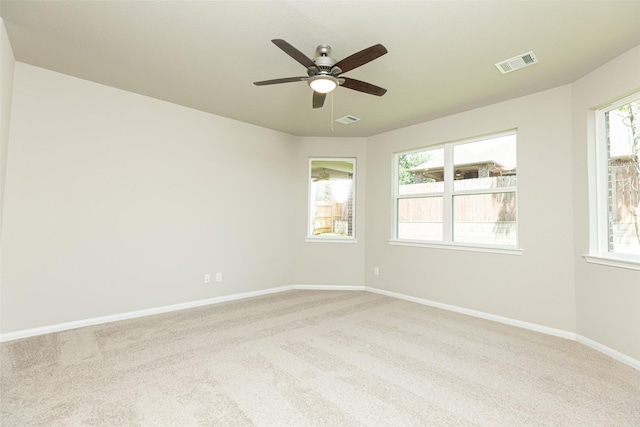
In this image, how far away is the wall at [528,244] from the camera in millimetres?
3484

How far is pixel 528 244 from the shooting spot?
3.73 m

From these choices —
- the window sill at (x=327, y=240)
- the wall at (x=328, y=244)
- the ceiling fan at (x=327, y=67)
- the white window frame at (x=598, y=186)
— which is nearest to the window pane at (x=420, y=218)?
the wall at (x=328, y=244)

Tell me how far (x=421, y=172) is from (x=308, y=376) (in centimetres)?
364

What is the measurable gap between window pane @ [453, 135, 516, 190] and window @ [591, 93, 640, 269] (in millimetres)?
886

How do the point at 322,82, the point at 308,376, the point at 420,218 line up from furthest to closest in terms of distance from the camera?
the point at 420,218
the point at 322,82
the point at 308,376

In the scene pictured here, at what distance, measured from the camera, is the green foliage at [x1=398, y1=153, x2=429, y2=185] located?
5.07m

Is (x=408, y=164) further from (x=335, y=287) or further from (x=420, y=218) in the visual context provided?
(x=335, y=287)

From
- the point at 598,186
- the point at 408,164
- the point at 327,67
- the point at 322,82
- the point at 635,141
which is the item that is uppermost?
the point at 327,67

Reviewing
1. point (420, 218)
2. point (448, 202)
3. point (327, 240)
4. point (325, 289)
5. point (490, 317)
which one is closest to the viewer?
point (490, 317)

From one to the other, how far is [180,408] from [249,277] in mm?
3033

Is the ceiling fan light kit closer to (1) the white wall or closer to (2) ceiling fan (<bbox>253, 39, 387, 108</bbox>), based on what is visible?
(2) ceiling fan (<bbox>253, 39, 387, 108</bbox>)

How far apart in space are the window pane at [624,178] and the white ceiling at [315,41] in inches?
23.0

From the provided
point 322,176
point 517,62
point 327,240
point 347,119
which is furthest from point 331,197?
point 517,62

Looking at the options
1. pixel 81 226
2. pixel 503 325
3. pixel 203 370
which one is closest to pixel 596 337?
pixel 503 325
